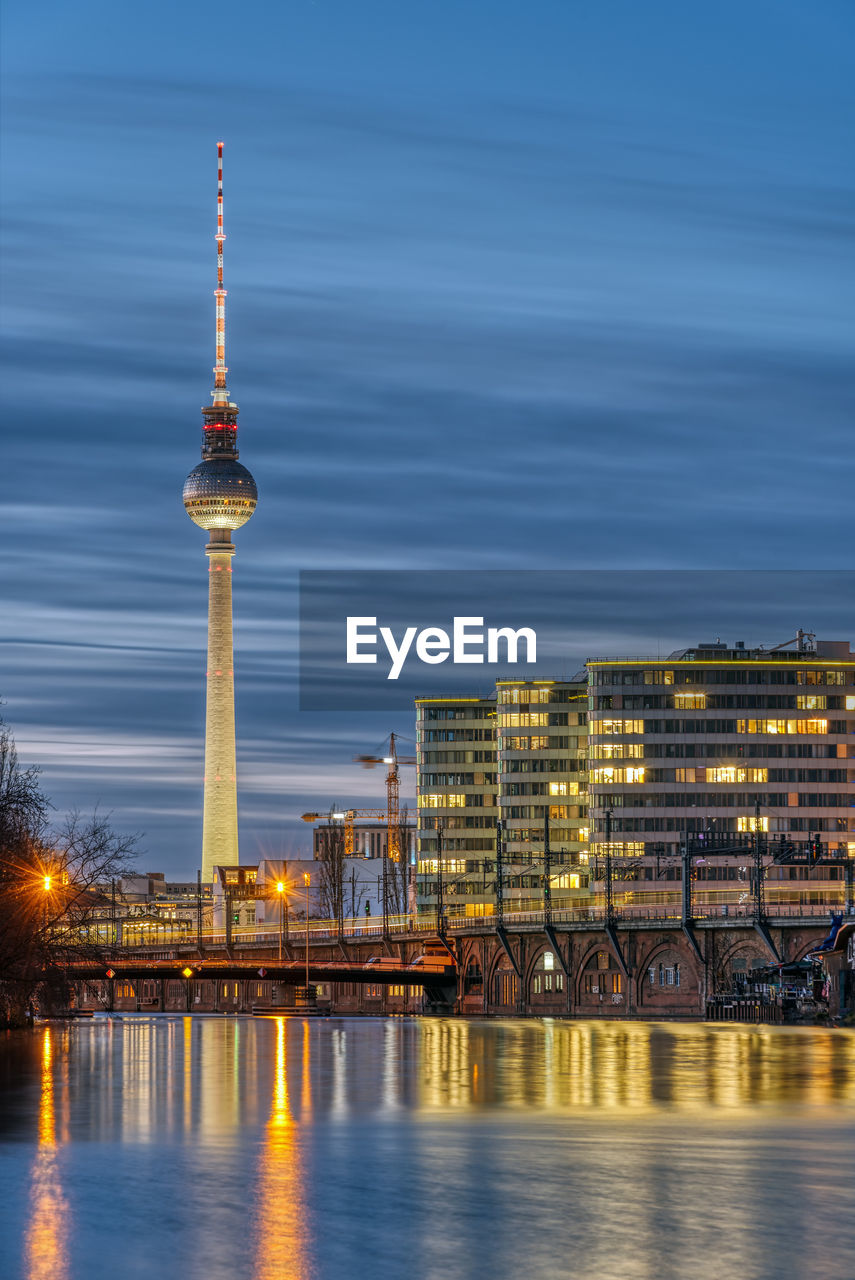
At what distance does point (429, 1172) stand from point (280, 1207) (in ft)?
15.6

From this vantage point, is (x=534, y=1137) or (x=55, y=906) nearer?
(x=534, y=1137)

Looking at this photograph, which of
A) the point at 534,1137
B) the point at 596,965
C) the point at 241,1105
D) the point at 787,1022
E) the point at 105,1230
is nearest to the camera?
the point at 105,1230

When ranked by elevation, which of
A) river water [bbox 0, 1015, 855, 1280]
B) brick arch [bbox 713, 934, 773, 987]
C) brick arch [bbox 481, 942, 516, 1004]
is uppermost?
river water [bbox 0, 1015, 855, 1280]

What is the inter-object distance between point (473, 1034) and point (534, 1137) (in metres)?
60.2

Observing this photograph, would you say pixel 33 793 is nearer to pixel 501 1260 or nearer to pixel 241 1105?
pixel 241 1105

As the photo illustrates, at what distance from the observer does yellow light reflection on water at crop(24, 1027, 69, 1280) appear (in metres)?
25.9

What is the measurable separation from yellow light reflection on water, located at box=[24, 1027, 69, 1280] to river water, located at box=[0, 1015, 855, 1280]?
0.06 metres

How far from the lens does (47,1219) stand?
96.3 feet

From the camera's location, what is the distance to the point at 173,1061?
69.4 metres

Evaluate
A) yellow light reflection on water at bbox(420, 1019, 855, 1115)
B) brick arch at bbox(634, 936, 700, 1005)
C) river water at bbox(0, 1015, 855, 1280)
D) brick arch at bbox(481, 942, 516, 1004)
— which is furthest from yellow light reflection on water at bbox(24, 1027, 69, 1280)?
brick arch at bbox(481, 942, 516, 1004)

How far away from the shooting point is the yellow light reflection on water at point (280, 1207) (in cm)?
2595

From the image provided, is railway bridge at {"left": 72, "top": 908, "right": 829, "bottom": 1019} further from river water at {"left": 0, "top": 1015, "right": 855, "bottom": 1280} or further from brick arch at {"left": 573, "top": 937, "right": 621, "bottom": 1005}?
river water at {"left": 0, "top": 1015, "right": 855, "bottom": 1280}

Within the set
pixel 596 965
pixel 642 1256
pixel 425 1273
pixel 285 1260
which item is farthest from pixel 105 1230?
pixel 596 965

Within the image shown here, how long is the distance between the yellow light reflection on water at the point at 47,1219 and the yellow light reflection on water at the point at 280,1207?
2714mm
